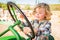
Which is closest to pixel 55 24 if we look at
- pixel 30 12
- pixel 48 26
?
pixel 48 26

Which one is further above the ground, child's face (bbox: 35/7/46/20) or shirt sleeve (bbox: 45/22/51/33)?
child's face (bbox: 35/7/46/20)

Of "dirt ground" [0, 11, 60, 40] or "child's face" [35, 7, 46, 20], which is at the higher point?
"child's face" [35, 7, 46, 20]

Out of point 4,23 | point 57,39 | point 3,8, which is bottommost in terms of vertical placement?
point 57,39

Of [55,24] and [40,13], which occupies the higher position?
[40,13]

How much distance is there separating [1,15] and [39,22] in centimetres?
37

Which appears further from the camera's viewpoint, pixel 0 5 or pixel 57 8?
pixel 0 5

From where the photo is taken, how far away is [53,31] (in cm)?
170

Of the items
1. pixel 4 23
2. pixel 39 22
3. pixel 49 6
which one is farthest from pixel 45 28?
pixel 4 23

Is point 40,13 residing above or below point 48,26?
above

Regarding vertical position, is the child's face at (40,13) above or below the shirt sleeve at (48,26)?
above

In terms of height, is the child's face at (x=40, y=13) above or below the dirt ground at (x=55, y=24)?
above

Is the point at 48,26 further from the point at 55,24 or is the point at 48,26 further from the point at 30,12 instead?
the point at 30,12

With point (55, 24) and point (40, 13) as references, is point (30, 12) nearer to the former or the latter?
point (40, 13)

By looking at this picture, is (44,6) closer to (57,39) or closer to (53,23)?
(53,23)
